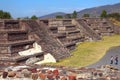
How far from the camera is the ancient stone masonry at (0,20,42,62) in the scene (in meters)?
20.5

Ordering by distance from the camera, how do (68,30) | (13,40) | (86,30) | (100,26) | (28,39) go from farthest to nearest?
(100,26) < (86,30) < (68,30) < (28,39) < (13,40)

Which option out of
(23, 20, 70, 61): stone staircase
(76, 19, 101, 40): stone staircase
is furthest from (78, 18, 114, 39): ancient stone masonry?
(23, 20, 70, 61): stone staircase

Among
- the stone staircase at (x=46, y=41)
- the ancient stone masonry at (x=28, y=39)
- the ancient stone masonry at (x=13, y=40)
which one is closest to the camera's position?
the ancient stone masonry at (x=13, y=40)

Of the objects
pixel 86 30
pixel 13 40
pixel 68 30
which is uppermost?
pixel 13 40

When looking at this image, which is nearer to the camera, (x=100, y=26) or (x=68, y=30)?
(x=68, y=30)

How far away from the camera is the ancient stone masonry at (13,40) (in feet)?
67.2

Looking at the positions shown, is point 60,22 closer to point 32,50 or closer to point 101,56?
point 101,56

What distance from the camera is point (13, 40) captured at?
2256cm

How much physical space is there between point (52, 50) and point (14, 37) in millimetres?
3697

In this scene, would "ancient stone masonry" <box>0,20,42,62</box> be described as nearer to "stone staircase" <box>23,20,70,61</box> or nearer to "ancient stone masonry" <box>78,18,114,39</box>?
"stone staircase" <box>23,20,70,61</box>

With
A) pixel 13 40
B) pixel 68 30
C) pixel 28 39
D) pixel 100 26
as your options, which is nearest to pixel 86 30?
A: pixel 68 30

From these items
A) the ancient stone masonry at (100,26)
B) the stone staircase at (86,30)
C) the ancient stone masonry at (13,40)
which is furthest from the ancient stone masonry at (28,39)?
the ancient stone masonry at (100,26)

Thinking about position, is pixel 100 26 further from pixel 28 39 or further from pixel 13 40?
pixel 13 40

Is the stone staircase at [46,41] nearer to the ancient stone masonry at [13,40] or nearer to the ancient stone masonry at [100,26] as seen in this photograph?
the ancient stone masonry at [13,40]
